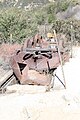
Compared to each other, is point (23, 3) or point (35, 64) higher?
point (23, 3)

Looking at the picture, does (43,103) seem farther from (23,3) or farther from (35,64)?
(23,3)

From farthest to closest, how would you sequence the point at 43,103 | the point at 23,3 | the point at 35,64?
the point at 23,3 < the point at 35,64 < the point at 43,103

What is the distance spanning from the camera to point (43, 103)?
978 centimetres

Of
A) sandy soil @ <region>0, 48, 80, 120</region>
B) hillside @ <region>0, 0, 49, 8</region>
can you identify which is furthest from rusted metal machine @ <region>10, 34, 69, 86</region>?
hillside @ <region>0, 0, 49, 8</region>

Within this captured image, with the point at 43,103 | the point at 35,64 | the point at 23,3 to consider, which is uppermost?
the point at 23,3

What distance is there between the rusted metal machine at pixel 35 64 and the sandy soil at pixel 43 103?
0.36 meters

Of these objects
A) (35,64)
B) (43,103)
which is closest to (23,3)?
(35,64)

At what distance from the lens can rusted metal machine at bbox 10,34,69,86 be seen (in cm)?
1121

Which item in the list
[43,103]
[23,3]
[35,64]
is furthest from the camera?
[23,3]

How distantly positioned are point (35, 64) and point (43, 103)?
7.44 feet

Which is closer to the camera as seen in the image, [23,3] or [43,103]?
[43,103]

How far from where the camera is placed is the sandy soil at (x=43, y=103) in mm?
9016

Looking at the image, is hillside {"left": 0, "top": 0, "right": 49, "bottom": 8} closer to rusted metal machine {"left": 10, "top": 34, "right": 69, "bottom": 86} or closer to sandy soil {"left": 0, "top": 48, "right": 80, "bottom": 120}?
rusted metal machine {"left": 10, "top": 34, "right": 69, "bottom": 86}

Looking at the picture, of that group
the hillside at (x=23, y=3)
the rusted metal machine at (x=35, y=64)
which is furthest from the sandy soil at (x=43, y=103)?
the hillside at (x=23, y=3)
